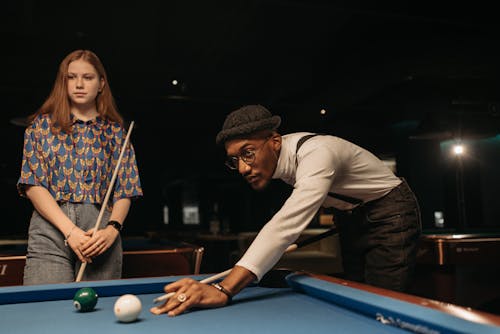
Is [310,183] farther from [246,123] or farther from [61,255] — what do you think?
[61,255]

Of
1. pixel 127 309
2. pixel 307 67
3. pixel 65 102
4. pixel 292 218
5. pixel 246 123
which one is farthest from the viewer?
pixel 307 67

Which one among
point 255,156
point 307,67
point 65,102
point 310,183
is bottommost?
point 310,183

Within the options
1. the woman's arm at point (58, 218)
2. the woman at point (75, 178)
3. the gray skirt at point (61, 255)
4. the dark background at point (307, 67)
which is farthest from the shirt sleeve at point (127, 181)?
the dark background at point (307, 67)

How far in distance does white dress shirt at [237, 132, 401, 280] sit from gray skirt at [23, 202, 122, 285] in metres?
0.64

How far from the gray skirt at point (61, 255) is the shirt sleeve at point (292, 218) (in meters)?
0.63

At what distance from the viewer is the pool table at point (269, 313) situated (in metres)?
0.96

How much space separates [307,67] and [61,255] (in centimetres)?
447

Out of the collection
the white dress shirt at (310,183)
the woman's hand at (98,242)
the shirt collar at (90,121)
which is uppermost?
the shirt collar at (90,121)

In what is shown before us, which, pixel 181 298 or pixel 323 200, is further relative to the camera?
pixel 323 200

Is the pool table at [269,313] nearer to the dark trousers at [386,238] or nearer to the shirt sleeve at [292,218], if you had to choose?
the shirt sleeve at [292,218]

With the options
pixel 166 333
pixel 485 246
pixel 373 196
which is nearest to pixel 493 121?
pixel 485 246

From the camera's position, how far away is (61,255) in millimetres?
1745

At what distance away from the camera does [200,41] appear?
472 cm

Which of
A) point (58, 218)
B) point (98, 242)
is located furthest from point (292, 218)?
point (58, 218)
